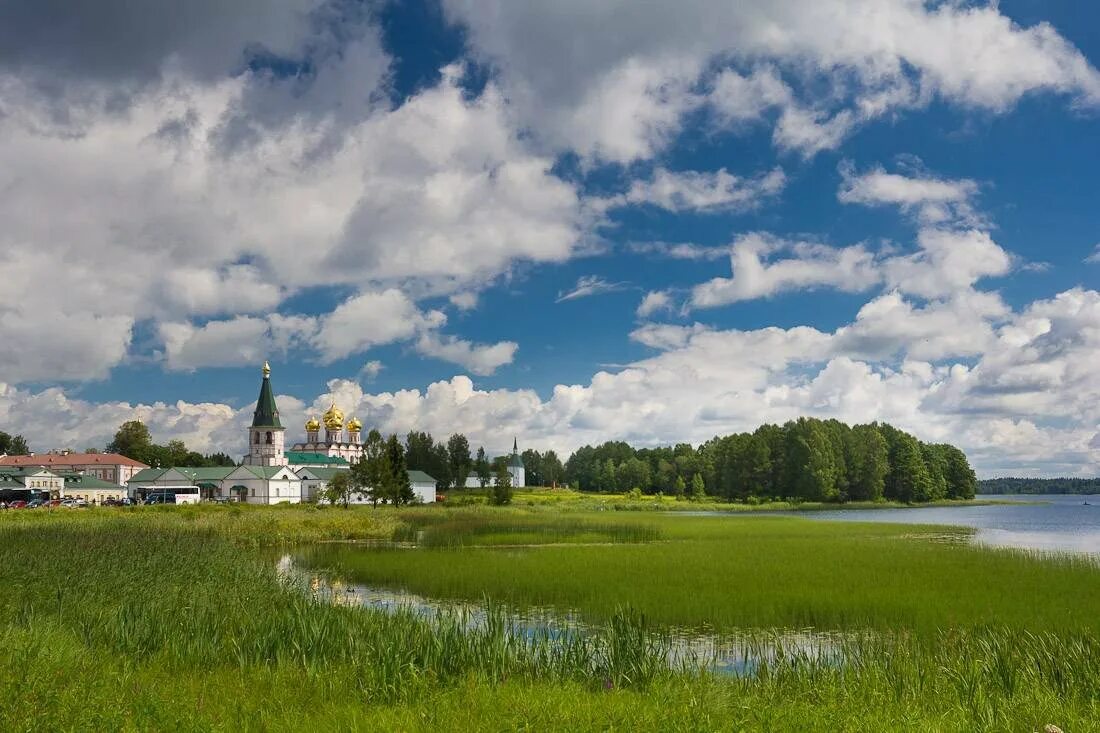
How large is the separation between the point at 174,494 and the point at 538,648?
11092cm

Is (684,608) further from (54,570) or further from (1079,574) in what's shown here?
(54,570)

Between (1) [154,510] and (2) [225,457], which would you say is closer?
(1) [154,510]

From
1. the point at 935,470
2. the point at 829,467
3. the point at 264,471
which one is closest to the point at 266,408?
the point at 264,471

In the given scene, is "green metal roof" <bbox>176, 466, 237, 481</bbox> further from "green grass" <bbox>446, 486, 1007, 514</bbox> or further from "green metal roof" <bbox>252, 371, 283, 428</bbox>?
"green grass" <bbox>446, 486, 1007, 514</bbox>

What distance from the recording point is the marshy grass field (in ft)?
31.5

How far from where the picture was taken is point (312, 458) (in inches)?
6053

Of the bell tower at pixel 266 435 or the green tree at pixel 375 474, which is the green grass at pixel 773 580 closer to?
the green tree at pixel 375 474

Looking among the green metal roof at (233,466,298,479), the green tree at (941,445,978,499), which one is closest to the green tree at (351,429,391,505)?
the green metal roof at (233,466,298,479)

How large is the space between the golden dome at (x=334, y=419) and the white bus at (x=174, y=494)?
177 ft

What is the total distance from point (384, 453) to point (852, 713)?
82.9m

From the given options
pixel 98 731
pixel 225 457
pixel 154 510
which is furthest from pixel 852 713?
pixel 225 457

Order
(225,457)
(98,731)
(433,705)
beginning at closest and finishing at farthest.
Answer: (98,731) < (433,705) < (225,457)

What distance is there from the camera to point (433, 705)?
32.8 feet

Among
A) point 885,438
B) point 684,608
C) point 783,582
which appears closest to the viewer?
point 684,608
